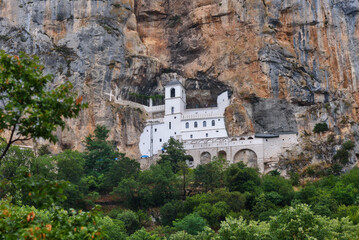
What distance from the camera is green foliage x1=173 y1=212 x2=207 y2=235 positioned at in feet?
114

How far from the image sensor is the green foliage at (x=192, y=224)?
34675mm

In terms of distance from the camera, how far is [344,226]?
92.8ft

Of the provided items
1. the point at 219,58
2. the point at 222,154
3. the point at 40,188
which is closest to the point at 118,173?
the point at 222,154

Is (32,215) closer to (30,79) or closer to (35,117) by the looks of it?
(35,117)

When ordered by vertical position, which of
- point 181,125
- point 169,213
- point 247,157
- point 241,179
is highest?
point 181,125

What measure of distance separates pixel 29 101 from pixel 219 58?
54.6 meters

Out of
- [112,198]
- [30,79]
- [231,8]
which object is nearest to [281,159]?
[112,198]

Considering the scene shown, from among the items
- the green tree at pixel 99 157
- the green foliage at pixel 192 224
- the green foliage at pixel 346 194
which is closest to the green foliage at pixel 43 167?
the green tree at pixel 99 157

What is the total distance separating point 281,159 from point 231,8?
24084 mm

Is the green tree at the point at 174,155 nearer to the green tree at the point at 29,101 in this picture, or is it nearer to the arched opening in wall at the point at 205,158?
the arched opening in wall at the point at 205,158

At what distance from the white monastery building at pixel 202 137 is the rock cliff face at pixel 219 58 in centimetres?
145

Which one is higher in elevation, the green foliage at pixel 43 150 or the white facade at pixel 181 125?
the white facade at pixel 181 125

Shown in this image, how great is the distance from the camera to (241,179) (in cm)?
4341

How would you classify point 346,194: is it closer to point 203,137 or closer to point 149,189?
point 149,189
